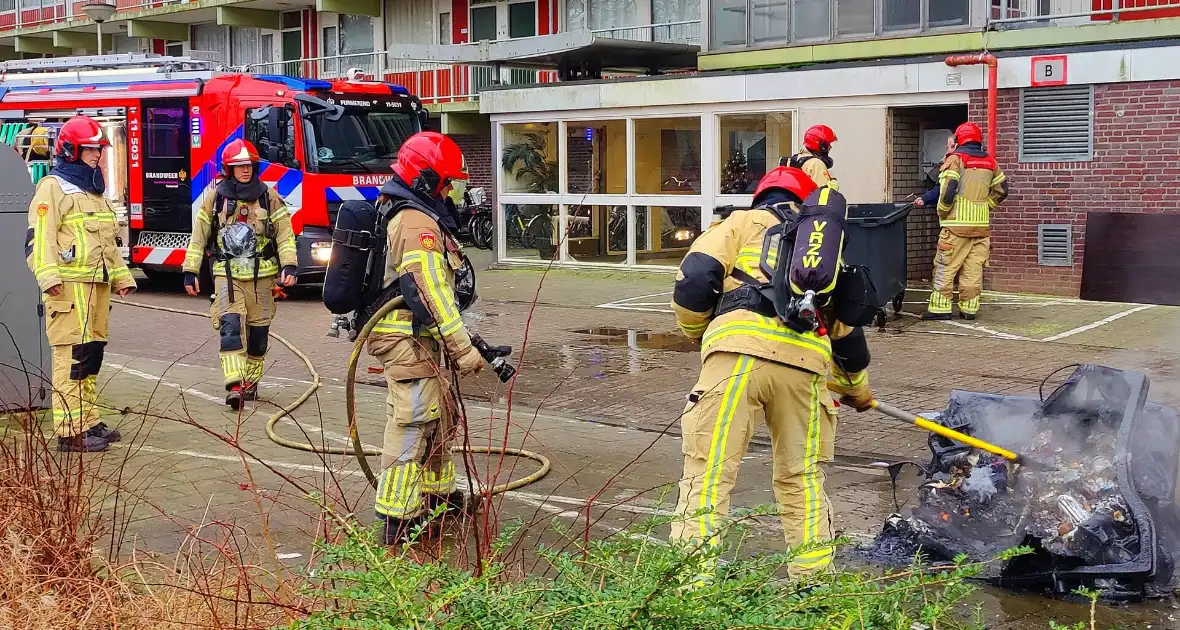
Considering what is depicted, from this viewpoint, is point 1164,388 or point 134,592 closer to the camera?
point 134,592

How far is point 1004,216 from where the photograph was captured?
49.4 feet

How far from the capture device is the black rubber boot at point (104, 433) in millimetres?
7406

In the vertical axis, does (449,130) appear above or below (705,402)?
above

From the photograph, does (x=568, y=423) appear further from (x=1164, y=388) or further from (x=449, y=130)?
(x=449, y=130)

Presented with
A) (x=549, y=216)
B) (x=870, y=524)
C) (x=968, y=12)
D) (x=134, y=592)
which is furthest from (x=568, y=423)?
(x=549, y=216)

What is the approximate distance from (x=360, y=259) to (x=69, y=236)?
270cm

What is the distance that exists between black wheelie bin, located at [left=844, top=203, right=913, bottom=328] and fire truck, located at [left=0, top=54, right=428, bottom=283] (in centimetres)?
673

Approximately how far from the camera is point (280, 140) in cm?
1595

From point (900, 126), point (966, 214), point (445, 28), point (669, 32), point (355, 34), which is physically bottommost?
point (966, 214)

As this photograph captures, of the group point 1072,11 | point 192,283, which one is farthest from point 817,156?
point 1072,11

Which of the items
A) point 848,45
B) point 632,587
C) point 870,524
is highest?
point 848,45

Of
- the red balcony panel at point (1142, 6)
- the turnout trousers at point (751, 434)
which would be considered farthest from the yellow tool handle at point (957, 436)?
the red balcony panel at point (1142, 6)

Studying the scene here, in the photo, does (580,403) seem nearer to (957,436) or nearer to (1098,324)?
(957,436)

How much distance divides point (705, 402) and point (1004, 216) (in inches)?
459
